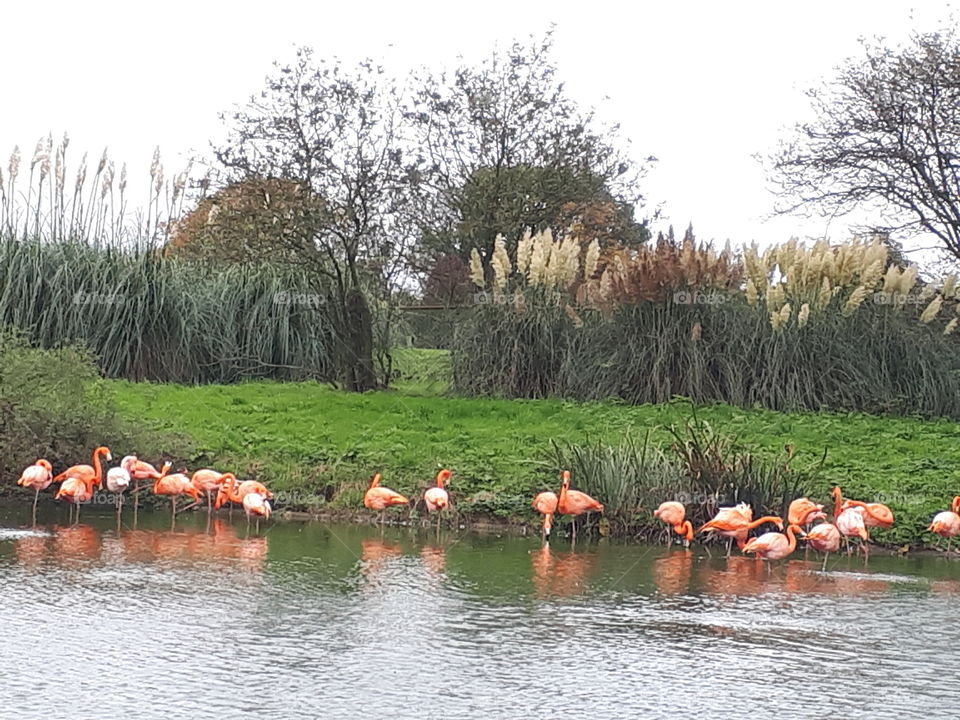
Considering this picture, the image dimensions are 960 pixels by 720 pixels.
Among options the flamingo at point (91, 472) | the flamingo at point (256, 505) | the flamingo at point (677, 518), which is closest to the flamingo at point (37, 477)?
the flamingo at point (91, 472)

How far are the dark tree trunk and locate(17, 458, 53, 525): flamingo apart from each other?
6957 millimetres

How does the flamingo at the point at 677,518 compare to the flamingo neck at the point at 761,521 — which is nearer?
the flamingo neck at the point at 761,521

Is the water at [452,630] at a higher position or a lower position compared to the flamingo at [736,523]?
lower

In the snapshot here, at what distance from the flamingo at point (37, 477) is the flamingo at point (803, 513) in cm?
588

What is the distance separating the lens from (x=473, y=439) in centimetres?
1364

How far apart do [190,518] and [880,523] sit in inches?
215

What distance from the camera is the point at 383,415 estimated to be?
49.7 feet

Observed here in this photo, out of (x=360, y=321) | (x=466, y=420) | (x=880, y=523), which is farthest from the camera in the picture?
(x=360, y=321)

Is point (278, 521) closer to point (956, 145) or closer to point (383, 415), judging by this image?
point (383, 415)

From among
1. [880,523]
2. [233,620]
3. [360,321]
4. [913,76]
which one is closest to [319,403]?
[360,321]

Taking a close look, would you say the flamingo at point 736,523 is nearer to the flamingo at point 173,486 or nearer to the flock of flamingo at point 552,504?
the flock of flamingo at point 552,504

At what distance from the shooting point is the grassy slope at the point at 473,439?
39.4ft

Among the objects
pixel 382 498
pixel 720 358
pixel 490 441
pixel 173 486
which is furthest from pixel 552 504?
pixel 720 358

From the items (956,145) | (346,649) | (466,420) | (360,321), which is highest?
(956,145)
